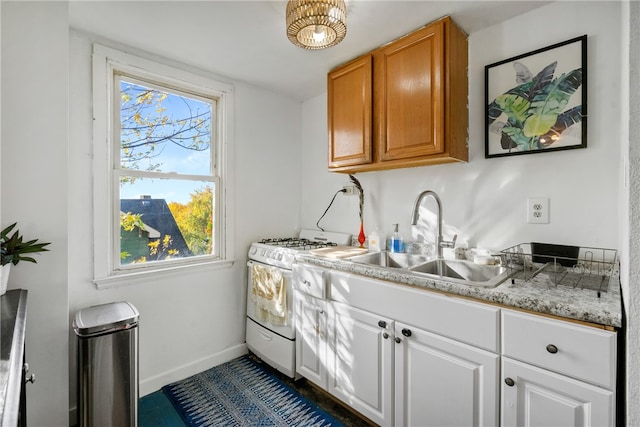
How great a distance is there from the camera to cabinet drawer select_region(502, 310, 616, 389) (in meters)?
0.94

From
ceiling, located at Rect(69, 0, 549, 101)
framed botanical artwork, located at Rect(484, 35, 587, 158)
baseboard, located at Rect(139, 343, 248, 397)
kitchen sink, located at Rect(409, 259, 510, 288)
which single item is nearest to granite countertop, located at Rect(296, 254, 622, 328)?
kitchen sink, located at Rect(409, 259, 510, 288)

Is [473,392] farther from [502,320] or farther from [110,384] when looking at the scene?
[110,384]

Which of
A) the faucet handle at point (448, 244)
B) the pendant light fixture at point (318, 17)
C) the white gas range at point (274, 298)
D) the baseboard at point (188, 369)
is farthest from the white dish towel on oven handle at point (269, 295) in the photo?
the pendant light fixture at point (318, 17)

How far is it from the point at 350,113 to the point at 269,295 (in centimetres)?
144

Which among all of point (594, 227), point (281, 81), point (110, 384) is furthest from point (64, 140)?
point (594, 227)

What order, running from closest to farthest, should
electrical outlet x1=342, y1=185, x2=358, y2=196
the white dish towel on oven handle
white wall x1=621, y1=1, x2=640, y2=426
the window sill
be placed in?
white wall x1=621, y1=1, x2=640, y2=426 < the window sill < the white dish towel on oven handle < electrical outlet x1=342, y1=185, x2=358, y2=196

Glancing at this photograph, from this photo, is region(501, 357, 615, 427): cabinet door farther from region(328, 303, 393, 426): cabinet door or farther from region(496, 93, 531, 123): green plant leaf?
region(496, 93, 531, 123): green plant leaf

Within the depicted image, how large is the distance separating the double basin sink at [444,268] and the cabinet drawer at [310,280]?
0.22 m

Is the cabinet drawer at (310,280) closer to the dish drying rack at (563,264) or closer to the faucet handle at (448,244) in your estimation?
the faucet handle at (448,244)

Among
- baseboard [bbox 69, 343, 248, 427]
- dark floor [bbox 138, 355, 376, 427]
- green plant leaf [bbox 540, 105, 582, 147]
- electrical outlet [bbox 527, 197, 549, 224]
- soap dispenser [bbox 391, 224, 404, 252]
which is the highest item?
green plant leaf [bbox 540, 105, 582, 147]

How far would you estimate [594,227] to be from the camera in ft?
4.78

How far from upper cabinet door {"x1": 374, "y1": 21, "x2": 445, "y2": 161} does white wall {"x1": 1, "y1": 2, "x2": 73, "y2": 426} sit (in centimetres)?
172

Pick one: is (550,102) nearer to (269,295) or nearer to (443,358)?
(443,358)

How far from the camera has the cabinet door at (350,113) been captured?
2031 millimetres
